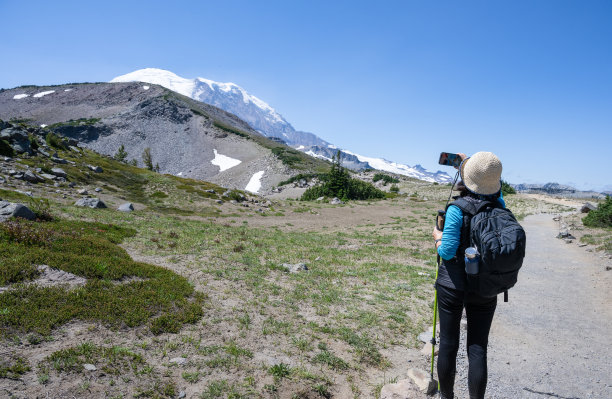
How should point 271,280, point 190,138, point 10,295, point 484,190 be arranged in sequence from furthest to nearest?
point 190,138
point 271,280
point 10,295
point 484,190

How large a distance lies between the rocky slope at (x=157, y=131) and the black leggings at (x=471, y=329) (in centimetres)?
9722

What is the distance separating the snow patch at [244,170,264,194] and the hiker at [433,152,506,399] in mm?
97899

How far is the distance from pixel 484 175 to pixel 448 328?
2.39m

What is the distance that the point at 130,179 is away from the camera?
51.6m

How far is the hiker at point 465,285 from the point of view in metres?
4.42

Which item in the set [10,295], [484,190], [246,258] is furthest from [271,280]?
[484,190]

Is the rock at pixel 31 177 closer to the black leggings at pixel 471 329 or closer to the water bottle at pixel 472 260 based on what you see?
the black leggings at pixel 471 329

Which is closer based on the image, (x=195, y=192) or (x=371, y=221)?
(x=371, y=221)

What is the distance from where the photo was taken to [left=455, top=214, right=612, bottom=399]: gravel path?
21.1 ft

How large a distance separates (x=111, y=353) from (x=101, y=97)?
22837 centimetres

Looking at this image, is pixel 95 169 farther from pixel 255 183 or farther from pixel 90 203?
pixel 255 183

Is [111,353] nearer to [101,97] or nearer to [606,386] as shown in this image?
[606,386]

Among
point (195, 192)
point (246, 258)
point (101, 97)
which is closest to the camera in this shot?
point (246, 258)

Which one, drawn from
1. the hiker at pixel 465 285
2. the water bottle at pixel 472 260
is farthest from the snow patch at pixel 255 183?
the water bottle at pixel 472 260
